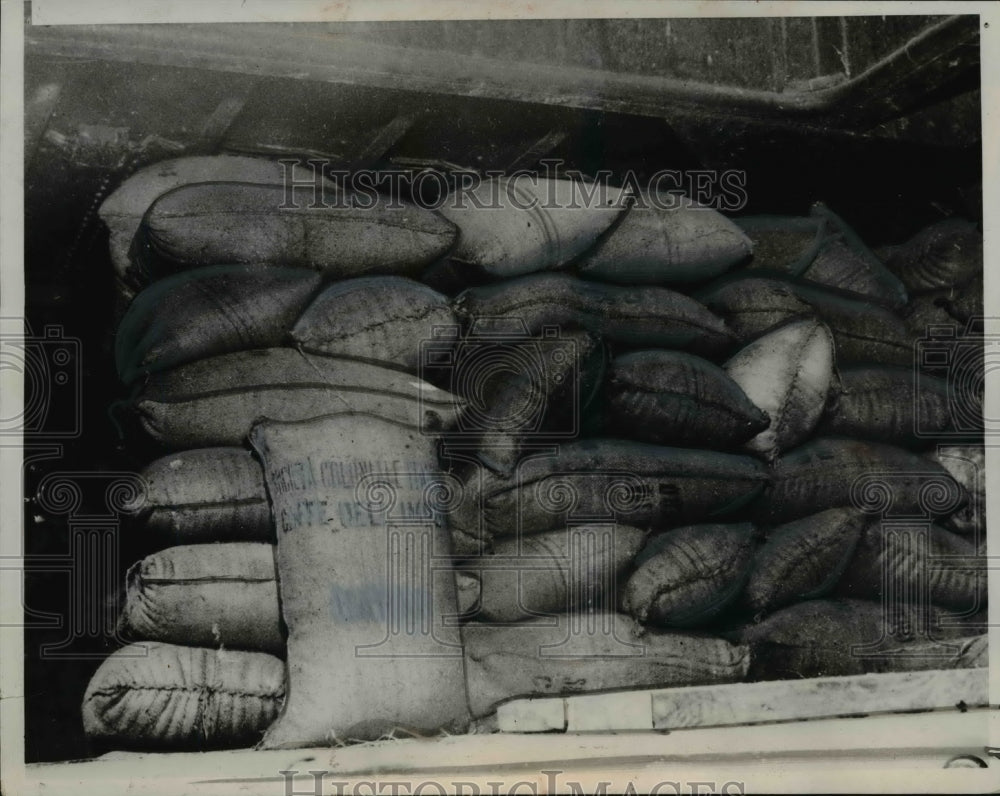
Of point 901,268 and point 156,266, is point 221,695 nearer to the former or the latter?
point 156,266

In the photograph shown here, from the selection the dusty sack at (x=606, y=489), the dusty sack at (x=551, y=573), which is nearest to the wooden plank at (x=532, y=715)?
the dusty sack at (x=551, y=573)

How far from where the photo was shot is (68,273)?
3234mm

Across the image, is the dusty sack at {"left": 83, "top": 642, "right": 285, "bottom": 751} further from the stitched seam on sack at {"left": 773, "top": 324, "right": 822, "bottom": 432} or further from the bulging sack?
the stitched seam on sack at {"left": 773, "top": 324, "right": 822, "bottom": 432}

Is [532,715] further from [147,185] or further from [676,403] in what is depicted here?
[147,185]

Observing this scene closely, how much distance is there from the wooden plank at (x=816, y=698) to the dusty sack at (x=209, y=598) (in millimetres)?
1034

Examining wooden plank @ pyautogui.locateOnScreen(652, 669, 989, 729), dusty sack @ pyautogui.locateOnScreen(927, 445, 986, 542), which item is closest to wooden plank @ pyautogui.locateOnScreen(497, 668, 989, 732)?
wooden plank @ pyautogui.locateOnScreen(652, 669, 989, 729)

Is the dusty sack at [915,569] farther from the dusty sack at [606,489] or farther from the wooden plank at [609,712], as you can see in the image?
the wooden plank at [609,712]

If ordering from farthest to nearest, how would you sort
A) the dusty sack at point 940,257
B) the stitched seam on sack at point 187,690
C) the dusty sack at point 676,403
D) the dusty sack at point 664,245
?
the dusty sack at point 940,257 → the dusty sack at point 664,245 → the dusty sack at point 676,403 → the stitched seam on sack at point 187,690

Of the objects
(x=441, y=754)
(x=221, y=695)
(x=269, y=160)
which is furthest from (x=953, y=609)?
(x=269, y=160)

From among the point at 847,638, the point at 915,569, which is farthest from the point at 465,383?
the point at 915,569

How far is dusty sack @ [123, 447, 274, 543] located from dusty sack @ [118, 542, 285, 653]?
0.12 feet

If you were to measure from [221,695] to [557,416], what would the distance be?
110 centimetres

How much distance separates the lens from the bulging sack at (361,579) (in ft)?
10.00

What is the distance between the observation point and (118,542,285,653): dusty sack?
120 inches
